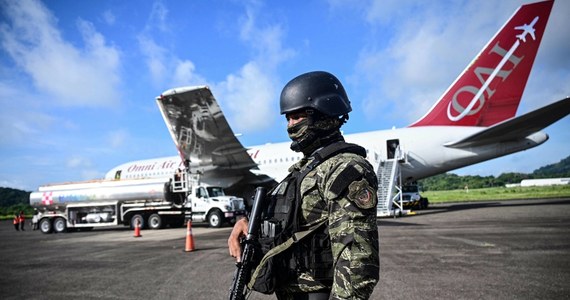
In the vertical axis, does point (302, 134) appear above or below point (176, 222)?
above

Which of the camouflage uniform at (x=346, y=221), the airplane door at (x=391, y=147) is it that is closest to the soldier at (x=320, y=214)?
the camouflage uniform at (x=346, y=221)

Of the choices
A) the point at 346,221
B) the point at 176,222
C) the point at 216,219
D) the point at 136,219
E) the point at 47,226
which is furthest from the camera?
the point at 47,226

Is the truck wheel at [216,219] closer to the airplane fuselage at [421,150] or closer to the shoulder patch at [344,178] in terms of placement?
the airplane fuselage at [421,150]

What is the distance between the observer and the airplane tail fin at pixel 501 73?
1853 cm

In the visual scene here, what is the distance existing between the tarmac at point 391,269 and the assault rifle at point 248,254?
387cm

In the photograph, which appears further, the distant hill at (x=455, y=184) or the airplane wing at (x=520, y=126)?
the distant hill at (x=455, y=184)

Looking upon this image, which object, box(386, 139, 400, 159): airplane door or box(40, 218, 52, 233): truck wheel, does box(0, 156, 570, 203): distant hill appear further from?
box(386, 139, 400, 159): airplane door

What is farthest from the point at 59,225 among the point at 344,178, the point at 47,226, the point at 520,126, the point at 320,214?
the point at 344,178

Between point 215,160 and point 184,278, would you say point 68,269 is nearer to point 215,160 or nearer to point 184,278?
point 184,278

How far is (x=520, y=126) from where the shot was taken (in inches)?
651

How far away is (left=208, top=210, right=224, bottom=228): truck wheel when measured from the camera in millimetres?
19141

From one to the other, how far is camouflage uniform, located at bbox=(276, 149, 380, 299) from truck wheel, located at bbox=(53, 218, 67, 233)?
2350cm

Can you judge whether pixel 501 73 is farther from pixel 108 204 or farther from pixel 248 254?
pixel 108 204

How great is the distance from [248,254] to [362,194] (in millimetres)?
709
